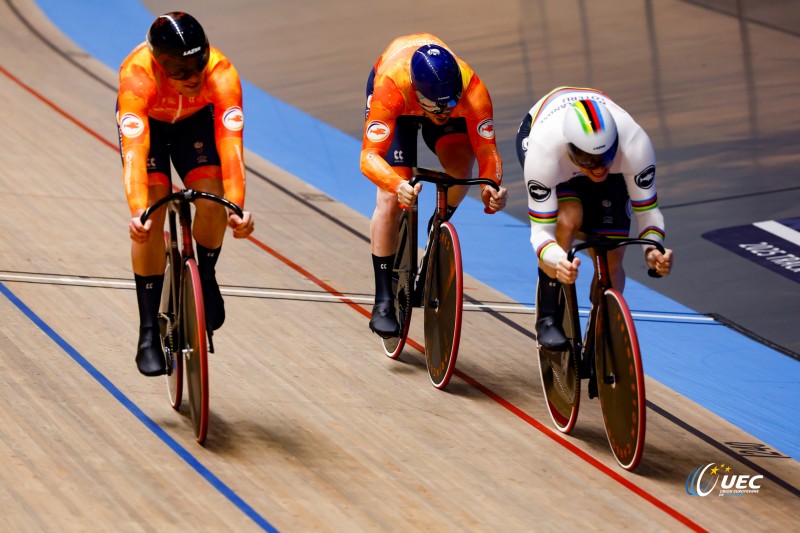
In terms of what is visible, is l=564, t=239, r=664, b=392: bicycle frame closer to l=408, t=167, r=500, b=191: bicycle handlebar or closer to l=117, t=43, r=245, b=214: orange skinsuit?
l=408, t=167, r=500, b=191: bicycle handlebar

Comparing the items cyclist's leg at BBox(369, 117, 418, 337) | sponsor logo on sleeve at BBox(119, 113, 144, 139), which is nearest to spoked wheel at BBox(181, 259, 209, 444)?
A: sponsor logo on sleeve at BBox(119, 113, 144, 139)

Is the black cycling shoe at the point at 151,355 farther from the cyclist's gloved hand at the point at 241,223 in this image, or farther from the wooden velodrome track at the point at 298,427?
the cyclist's gloved hand at the point at 241,223

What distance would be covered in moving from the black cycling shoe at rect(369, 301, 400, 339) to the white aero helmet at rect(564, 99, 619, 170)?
1.16 m

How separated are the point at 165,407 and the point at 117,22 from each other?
6581 mm

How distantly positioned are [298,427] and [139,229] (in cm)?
90

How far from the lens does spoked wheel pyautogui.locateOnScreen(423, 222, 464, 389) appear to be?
4.34m

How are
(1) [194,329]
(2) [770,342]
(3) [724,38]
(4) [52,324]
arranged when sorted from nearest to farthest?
(1) [194,329]
(4) [52,324]
(2) [770,342]
(3) [724,38]

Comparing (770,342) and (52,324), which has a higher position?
(52,324)

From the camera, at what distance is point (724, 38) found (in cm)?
1009

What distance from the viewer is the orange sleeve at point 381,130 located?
14.7 ft

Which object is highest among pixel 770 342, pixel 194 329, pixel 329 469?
pixel 194 329

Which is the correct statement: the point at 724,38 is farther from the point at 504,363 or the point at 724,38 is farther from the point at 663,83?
the point at 504,363

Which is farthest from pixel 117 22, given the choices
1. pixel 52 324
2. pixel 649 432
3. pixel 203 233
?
pixel 649 432

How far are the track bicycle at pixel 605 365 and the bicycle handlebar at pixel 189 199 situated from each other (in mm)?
1039
